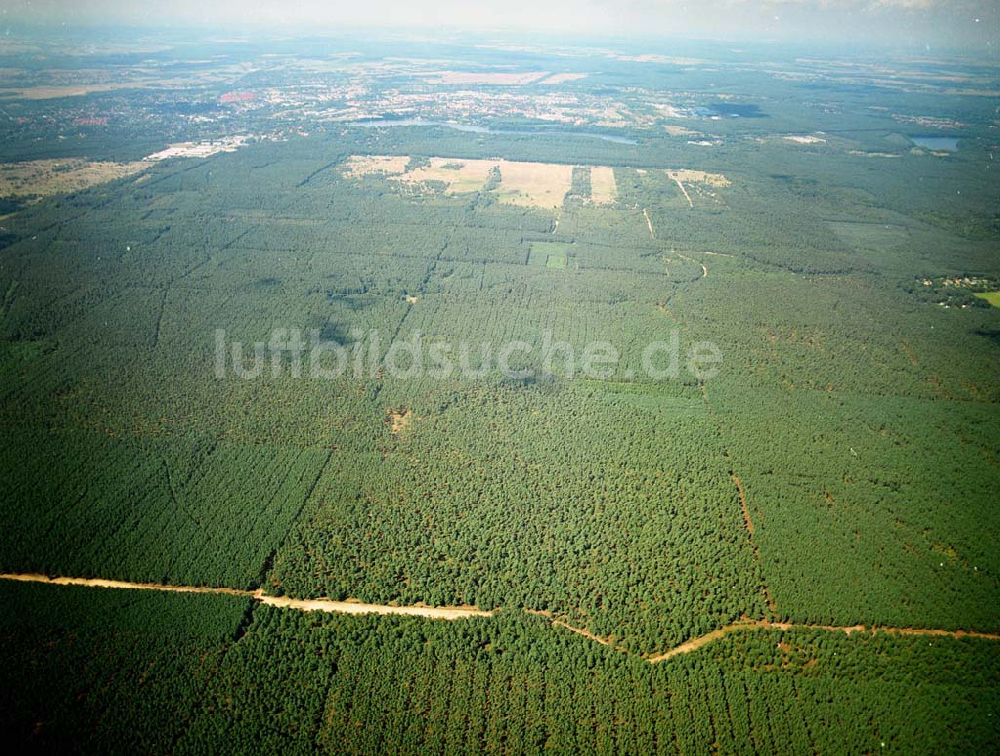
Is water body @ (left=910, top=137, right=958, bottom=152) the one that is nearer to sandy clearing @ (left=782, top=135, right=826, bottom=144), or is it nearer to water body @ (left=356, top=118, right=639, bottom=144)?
sandy clearing @ (left=782, top=135, right=826, bottom=144)

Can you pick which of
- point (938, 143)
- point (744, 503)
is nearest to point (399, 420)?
point (744, 503)

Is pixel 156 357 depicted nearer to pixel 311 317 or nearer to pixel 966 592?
pixel 311 317

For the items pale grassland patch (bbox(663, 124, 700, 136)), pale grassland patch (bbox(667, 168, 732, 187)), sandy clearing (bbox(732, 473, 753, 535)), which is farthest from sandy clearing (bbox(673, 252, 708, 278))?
pale grassland patch (bbox(663, 124, 700, 136))

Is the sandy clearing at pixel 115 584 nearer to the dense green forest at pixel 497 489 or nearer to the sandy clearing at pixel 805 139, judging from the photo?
the dense green forest at pixel 497 489

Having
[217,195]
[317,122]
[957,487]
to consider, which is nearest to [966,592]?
[957,487]

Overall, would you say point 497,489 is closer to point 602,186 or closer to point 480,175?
point 602,186
